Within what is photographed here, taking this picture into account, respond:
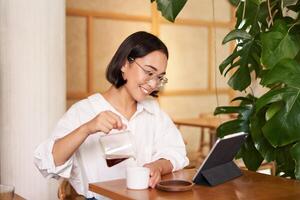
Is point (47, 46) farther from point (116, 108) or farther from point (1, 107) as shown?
point (116, 108)

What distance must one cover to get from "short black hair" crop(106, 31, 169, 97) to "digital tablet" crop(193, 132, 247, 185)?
21.3 inches

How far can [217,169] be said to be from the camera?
4.60 feet

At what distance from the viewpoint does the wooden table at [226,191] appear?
1.21 m

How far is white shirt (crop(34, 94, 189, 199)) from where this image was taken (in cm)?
169

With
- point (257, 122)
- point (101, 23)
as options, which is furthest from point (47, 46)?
point (101, 23)

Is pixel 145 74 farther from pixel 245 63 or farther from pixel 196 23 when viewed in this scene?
pixel 196 23

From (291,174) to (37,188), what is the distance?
1545 mm

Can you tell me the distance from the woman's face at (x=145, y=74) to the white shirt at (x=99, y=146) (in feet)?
0.50

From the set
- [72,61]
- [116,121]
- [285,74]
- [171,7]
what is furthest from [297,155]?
[72,61]

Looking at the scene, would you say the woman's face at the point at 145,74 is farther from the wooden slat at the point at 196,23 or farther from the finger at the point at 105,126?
the wooden slat at the point at 196,23

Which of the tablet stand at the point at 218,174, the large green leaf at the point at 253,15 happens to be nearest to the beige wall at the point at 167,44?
the large green leaf at the point at 253,15

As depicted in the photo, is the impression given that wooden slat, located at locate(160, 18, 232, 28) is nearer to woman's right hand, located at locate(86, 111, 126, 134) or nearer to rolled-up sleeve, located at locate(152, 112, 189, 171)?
rolled-up sleeve, located at locate(152, 112, 189, 171)

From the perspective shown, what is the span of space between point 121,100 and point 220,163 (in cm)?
59

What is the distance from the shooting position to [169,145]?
6.23ft
